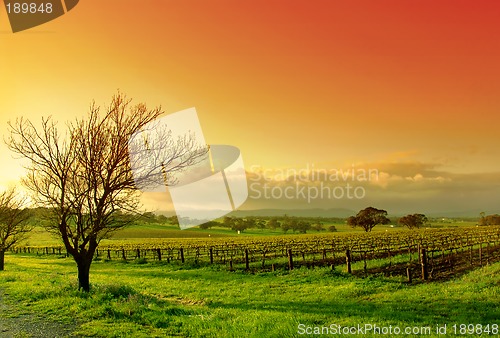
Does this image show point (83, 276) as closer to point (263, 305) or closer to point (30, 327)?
point (30, 327)

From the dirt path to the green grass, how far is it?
559 millimetres

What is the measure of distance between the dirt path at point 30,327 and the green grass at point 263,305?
559 millimetres

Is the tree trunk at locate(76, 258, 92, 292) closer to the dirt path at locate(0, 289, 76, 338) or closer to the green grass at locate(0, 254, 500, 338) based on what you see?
the green grass at locate(0, 254, 500, 338)

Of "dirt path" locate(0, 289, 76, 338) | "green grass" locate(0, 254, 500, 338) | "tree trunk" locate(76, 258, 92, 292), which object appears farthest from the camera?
"tree trunk" locate(76, 258, 92, 292)

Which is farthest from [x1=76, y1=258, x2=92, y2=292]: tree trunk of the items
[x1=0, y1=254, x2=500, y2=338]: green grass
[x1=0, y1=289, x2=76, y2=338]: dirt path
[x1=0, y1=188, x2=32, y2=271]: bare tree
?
[x1=0, y1=188, x2=32, y2=271]: bare tree

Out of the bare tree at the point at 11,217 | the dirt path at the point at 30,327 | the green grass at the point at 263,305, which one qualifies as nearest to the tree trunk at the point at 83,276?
the green grass at the point at 263,305

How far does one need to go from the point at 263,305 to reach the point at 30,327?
881 centimetres

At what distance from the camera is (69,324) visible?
45.2 feet

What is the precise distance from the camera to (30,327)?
13.5 m

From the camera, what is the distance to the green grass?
41.4ft

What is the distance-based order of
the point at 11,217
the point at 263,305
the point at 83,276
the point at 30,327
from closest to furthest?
the point at 30,327
the point at 263,305
the point at 83,276
the point at 11,217

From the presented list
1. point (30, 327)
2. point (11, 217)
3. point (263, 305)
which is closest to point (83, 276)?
point (30, 327)

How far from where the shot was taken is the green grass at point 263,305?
1262 centimetres

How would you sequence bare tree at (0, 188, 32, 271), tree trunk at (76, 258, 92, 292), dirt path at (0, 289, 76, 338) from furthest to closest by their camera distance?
bare tree at (0, 188, 32, 271) → tree trunk at (76, 258, 92, 292) → dirt path at (0, 289, 76, 338)
